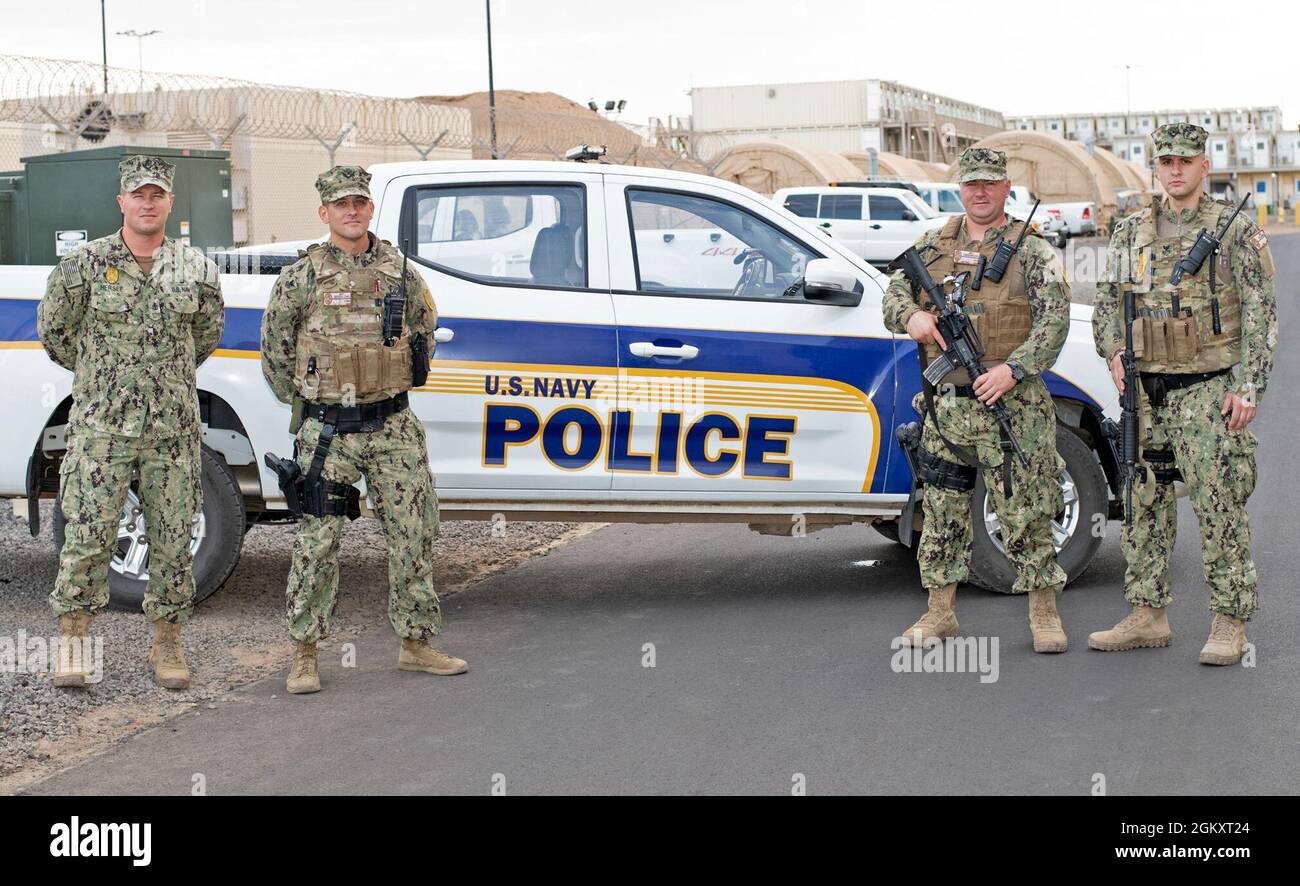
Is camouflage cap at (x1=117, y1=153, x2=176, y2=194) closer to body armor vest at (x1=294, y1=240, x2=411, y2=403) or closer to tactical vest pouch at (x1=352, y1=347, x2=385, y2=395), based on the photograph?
body armor vest at (x1=294, y1=240, x2=411, y2=403)

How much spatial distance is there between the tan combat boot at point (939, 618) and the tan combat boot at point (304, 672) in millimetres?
2385

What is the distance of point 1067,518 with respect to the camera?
290 inches

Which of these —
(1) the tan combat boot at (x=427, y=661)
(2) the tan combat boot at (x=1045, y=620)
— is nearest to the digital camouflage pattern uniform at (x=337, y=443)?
(1) the tan combat boot at (x=427, y=661)

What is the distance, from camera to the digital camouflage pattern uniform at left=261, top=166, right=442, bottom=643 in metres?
5.93

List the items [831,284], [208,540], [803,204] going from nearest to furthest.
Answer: [831,284], [208,540], [803,204]

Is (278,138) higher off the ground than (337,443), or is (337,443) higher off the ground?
(278,138)

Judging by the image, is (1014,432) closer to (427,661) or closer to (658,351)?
(658,351)

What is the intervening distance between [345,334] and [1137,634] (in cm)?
338

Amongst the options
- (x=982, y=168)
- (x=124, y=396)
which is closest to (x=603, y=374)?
(x=982, y=168)

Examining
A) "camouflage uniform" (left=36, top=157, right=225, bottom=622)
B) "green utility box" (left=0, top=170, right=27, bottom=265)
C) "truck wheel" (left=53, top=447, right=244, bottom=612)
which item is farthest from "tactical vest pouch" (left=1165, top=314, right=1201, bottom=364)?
"green utility box" (left=0, top=170, right=27, bottom=265)

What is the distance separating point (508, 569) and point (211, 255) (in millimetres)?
2225

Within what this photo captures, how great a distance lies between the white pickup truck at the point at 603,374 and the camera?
696 centimetres
